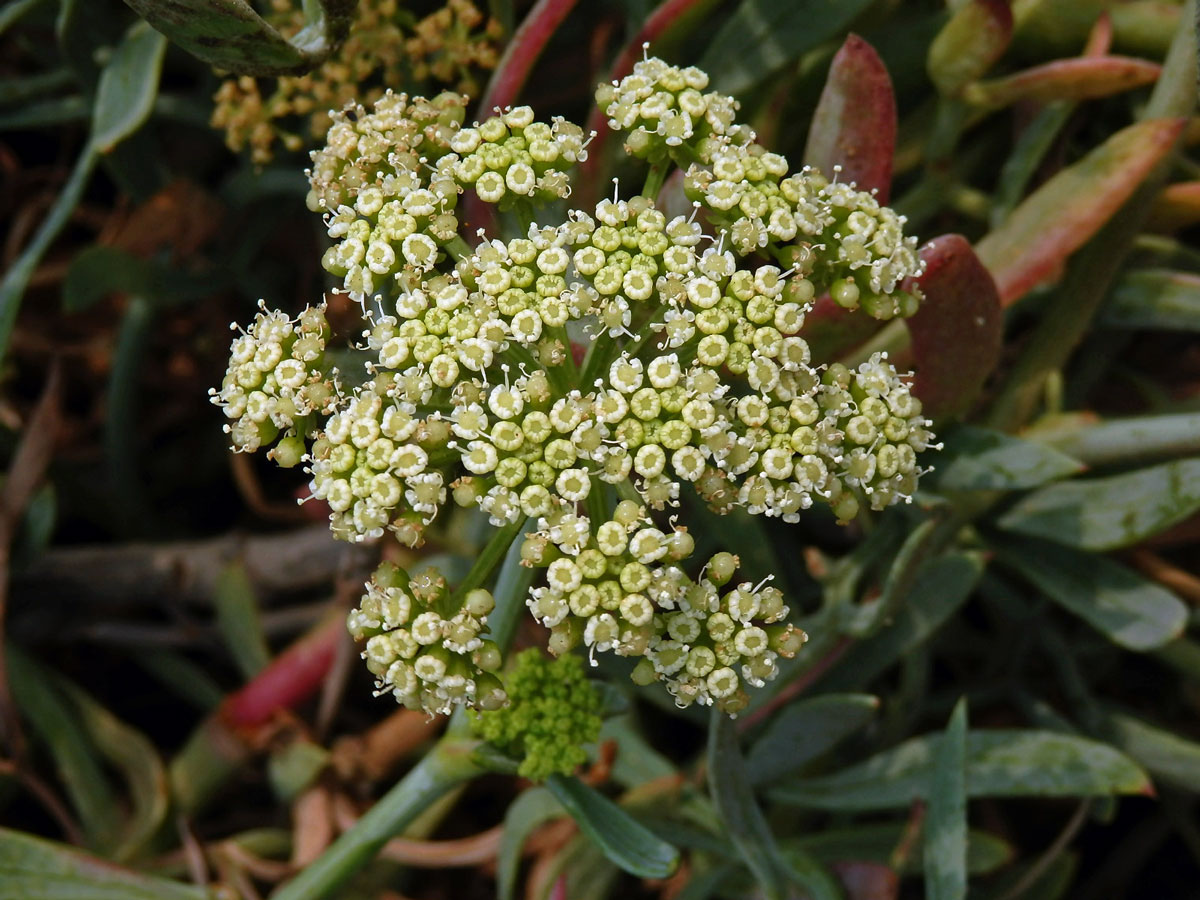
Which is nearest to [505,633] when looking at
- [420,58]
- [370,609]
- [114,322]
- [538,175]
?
[370,609]

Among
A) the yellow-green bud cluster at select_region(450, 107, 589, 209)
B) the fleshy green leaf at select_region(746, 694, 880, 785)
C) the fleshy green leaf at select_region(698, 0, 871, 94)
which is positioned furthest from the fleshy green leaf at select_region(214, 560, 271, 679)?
the fleshy green leaf at select_region(698, 0, 871, 94)

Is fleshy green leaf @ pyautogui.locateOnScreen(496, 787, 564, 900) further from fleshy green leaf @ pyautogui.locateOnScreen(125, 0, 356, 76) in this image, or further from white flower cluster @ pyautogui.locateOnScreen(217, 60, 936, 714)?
fleshy green leaf @ pyautogui.locateOnScreen(125, 0, 356, 76)

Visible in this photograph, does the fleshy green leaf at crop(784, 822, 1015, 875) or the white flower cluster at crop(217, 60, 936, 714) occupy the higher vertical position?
the white flower cluster at crop(217, 60, 936, 714)

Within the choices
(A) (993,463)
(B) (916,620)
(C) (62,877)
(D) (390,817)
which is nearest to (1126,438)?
(A) (993,463)

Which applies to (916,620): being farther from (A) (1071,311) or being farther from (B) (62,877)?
(B) (62,877)

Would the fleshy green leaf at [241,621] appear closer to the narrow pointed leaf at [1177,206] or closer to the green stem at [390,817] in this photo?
the green stem at [390,817]
